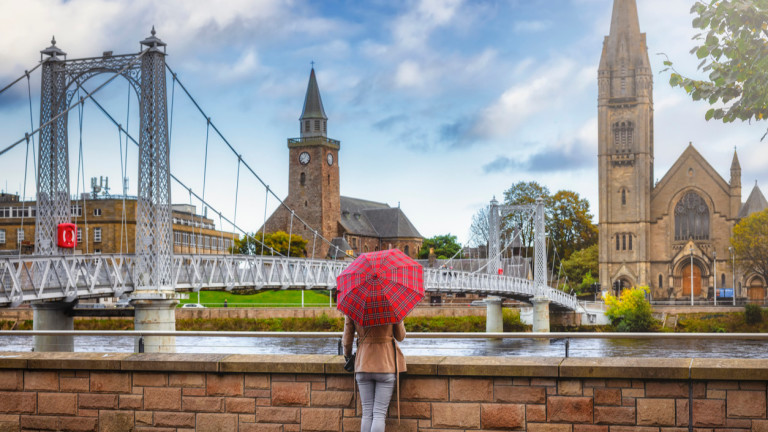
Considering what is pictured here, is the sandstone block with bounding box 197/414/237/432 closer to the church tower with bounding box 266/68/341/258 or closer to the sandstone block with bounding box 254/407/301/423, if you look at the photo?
the sandstone block with bounding box 254/407/301/423

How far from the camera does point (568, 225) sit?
8794cm

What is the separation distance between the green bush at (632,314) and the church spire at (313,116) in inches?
1753

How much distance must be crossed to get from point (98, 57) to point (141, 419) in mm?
Answer: 23832

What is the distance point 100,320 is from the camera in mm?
55438

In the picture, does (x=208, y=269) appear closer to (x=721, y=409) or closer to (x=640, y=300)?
(x=721, y=409)

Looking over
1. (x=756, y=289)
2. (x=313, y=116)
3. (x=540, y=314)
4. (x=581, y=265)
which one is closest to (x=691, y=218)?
(x=756, y=289)

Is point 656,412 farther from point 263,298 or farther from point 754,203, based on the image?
point 754,203

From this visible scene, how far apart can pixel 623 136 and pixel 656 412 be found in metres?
75.9

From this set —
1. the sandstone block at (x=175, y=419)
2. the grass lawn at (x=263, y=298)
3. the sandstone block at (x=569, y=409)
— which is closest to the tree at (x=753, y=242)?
the grass lawn at (x=263, y=298)

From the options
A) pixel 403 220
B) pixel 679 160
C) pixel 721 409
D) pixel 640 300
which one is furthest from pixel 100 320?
pixel 403 220

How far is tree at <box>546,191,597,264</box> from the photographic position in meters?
86.6

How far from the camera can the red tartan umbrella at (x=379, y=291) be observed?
700cm

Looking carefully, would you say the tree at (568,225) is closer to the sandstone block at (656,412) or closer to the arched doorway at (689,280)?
the arched doorway at (689,280)

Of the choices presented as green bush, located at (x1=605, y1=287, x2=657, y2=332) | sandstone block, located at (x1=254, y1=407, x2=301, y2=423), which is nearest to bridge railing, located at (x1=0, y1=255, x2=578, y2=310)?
green bush, located at (x1=605, y1=287, x2=657, y2=332)
